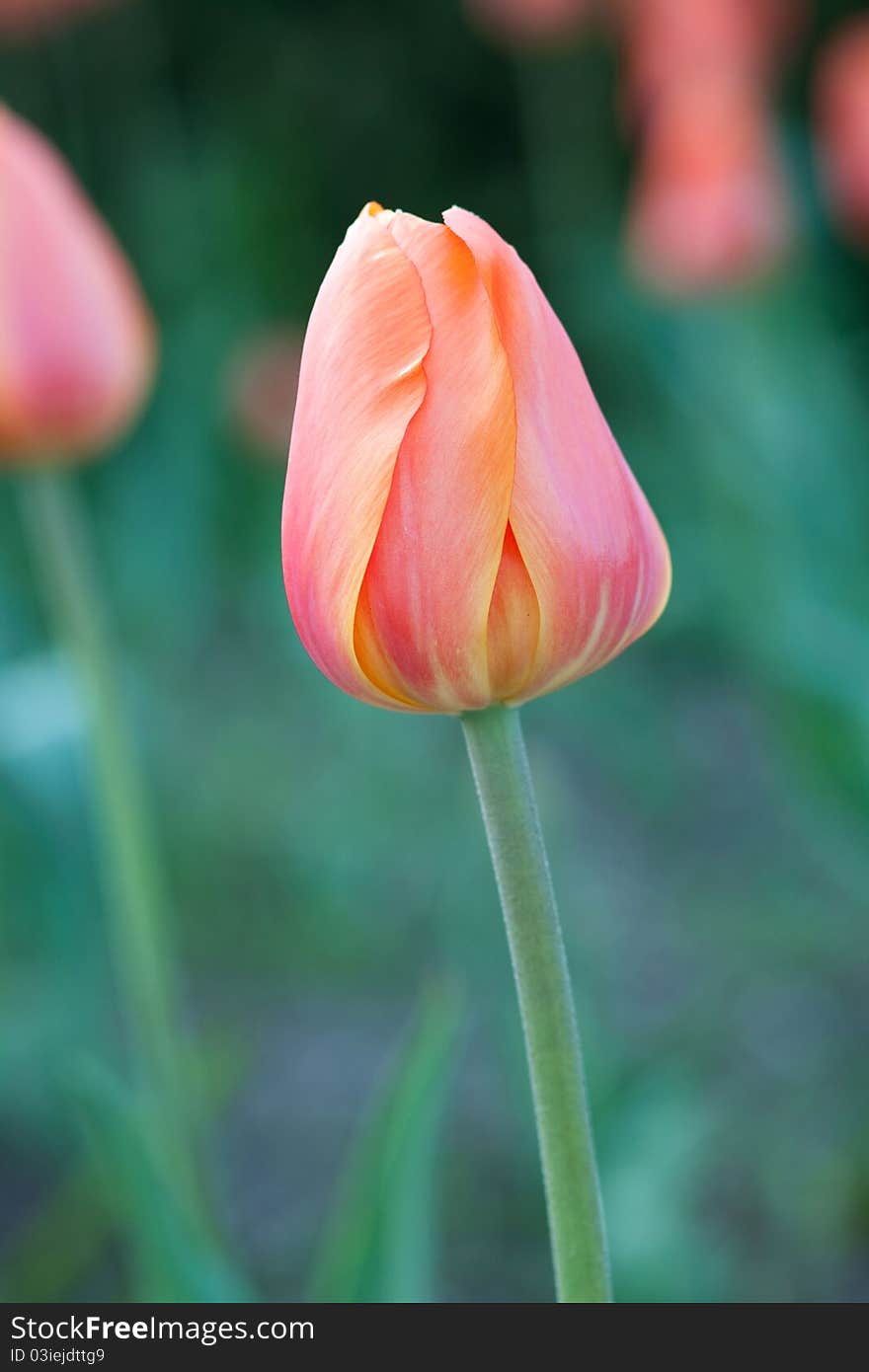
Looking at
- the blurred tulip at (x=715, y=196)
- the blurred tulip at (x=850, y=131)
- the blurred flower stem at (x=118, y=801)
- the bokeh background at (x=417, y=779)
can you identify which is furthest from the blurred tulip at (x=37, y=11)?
the blurred flower stem at (x=118, y=801)

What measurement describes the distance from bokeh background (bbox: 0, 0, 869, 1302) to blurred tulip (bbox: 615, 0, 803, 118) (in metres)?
0.19

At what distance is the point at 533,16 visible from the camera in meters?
2.31

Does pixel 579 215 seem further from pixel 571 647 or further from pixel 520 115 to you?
pixel 571 647

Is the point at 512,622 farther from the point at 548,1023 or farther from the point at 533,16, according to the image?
the point at 533,16

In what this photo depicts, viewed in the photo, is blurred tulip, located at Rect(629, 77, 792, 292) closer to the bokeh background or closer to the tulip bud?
the bokeh background

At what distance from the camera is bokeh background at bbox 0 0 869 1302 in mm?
1098

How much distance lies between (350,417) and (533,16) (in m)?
Answer: 2.12

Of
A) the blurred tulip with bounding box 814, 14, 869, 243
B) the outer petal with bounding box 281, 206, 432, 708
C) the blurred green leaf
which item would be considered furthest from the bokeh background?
the outer petal with bounding box 281, 206, 432, 708

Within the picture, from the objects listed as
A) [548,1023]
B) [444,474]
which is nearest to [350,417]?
[444,474]

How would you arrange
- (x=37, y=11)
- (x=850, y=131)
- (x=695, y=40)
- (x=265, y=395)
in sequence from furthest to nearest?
(x=37, y=11), (x=265, y=395), (x=695, y=40), (x=850, y=131)

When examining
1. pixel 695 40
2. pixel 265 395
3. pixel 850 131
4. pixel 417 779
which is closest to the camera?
pixel 850 131

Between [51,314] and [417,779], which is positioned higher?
[417,779]

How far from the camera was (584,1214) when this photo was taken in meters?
0.41

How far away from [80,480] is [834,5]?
1570 mm
